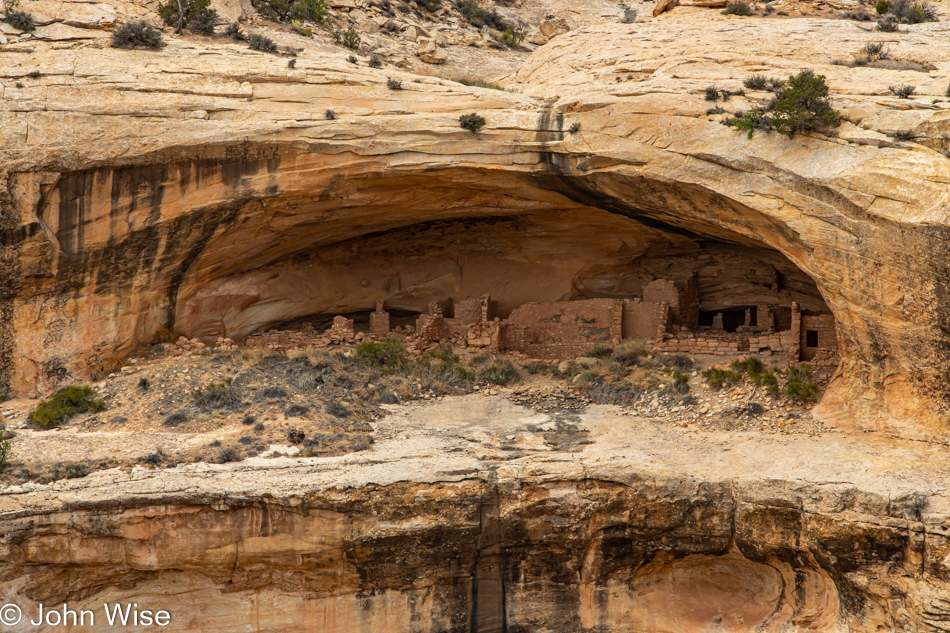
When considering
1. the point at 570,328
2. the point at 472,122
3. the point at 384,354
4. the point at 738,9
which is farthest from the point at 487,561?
the point at 738,9

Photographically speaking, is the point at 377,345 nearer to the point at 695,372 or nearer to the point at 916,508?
the point at 695,372

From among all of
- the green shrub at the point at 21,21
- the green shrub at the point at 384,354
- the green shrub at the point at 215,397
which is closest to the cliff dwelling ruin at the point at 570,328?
the green shrub at the point at 384,354

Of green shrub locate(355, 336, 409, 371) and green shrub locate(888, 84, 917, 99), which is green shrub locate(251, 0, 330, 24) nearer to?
green shrub locate(355, 336, 409, 371)

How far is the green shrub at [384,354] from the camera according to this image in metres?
19.0

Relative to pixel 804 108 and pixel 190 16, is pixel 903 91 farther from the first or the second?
pixel 190 16

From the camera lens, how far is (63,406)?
16109 millimetres

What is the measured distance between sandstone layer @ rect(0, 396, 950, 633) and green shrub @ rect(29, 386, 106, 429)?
2.94m

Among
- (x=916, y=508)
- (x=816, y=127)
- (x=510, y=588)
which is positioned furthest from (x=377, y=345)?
(x=916, y=508)

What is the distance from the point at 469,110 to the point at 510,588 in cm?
826

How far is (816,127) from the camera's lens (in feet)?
47.9

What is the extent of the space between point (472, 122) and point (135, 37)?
631cm

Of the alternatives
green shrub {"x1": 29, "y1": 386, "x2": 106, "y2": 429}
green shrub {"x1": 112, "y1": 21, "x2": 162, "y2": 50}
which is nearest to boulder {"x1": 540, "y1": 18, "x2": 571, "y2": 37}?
green shrub {"x1": 112, "y1": 21, "x2": 162, "y2": 50}

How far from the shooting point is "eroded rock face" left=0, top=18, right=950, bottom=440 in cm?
1429

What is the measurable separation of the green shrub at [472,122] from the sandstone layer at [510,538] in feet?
18.2
